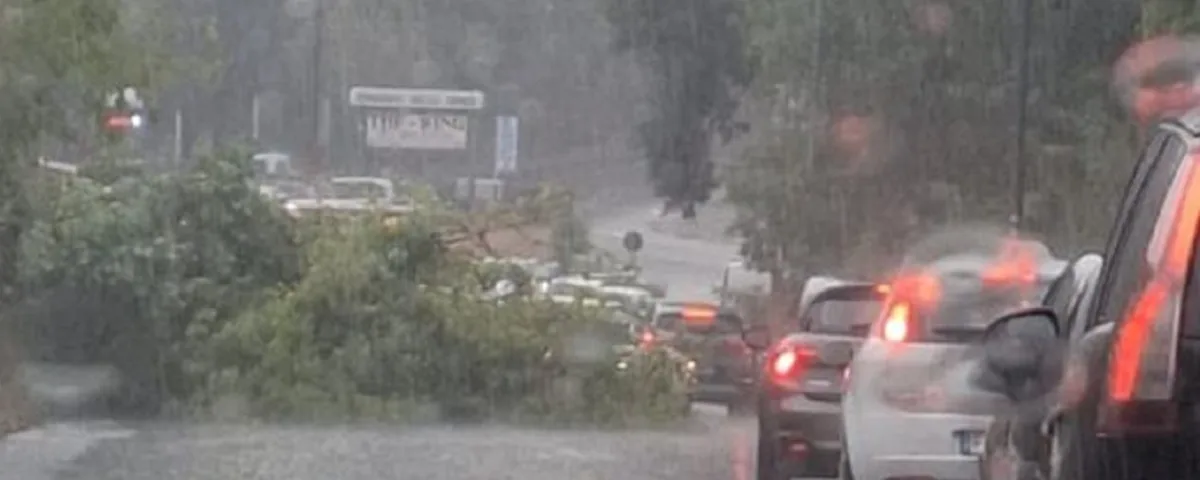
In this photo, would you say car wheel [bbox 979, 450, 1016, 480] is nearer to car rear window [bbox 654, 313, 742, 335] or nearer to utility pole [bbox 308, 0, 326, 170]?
car rear window [bbox 654, 313, 742, 335]

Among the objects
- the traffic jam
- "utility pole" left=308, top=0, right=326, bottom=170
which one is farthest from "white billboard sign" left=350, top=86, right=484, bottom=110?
→ the traffic jam

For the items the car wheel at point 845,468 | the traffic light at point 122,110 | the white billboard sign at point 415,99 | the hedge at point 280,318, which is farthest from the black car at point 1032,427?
the white billboard sign at point 415,99

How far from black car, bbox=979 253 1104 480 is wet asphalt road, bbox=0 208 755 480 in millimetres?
9055

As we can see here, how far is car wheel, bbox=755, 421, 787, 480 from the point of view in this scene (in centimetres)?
1505

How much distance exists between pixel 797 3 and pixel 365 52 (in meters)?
7.13

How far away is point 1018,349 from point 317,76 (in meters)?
29.6

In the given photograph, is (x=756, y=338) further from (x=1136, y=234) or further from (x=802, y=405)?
(x=1136, y=234)

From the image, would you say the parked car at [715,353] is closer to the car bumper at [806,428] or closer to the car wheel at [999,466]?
the car bumper at [806,428]

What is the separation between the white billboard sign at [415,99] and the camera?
30.8 meters

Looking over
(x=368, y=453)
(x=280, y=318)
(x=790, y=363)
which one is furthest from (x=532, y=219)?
(x=790, y=363)

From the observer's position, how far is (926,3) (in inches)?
1170

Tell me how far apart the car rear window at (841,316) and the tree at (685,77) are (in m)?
16.0

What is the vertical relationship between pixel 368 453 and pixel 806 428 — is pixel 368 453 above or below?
below

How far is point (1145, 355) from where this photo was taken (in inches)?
217
